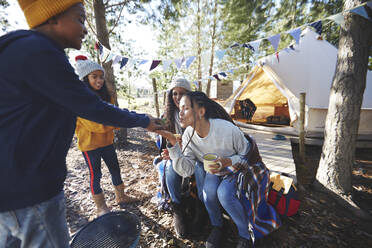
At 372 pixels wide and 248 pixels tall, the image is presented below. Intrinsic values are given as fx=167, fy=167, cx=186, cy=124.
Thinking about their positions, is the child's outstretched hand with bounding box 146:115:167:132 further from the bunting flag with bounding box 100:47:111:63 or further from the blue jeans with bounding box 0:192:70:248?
the bunting flag with bounding box 100:47:111:63

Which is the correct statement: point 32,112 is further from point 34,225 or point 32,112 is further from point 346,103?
point 346,103

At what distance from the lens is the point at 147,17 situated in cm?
536

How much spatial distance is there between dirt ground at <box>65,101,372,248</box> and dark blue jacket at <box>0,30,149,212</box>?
154cm

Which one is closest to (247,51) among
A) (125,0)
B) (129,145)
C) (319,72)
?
(319,72)

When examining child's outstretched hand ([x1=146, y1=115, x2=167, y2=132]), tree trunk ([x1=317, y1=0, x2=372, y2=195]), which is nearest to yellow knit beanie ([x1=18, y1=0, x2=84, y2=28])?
child's outstretched hand ([x1=146, y1=115, x2=167, y2=132])

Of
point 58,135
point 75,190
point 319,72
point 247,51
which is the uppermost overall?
point 247,51

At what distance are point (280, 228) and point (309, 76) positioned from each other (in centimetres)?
516

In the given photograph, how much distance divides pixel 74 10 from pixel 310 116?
5560mm

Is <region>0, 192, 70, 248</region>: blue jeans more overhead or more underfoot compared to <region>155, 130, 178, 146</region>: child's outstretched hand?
more underfoot

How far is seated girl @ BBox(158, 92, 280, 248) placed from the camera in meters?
1.64

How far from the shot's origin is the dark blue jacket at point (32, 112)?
0.75 metres

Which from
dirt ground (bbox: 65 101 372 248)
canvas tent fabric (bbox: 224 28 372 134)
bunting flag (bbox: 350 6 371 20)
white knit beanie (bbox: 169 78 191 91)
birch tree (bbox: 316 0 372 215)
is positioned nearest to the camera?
dirt ground (bbox: 65 101 372 248)

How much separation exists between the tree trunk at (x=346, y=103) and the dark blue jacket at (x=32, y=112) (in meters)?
3.15

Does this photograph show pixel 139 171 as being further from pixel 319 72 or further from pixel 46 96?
pixel 319 72
